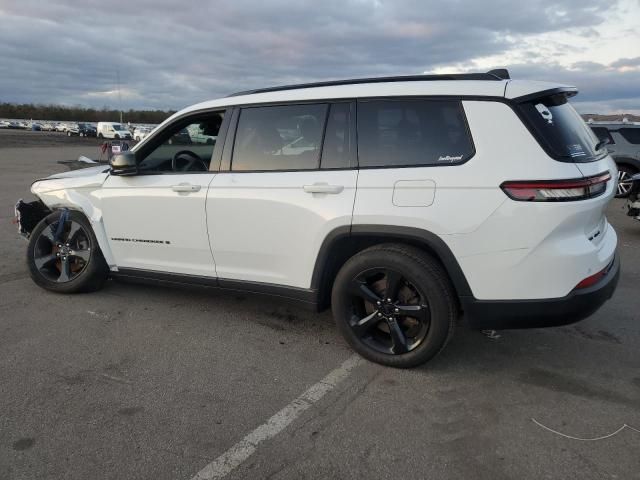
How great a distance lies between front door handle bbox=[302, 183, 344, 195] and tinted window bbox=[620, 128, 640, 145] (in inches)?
419

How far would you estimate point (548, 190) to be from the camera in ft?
9.52

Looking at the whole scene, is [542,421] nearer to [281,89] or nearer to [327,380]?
[327,380]

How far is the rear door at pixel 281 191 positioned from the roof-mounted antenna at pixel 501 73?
96 cm

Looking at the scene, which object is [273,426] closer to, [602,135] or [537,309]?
[537,309]

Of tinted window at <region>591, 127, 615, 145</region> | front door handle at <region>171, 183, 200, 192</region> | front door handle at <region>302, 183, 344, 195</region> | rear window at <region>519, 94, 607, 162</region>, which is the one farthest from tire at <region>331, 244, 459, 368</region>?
tinted window at <region>591, 127, 615, 145</region>

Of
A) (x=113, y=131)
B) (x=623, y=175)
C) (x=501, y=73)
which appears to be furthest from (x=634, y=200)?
Result: (x=113, y=131)

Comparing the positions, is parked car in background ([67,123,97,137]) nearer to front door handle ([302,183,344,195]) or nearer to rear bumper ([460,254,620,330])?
front door handle ([302,183,344,195])

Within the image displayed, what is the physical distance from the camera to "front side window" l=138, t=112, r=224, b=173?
4.27 m

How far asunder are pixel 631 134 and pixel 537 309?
10.5 metres

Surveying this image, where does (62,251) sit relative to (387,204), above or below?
below

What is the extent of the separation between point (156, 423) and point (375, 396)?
4.16 feet

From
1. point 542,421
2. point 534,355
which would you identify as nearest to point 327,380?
point 542,421

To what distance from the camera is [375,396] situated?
3193mm

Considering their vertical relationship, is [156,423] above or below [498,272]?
below
